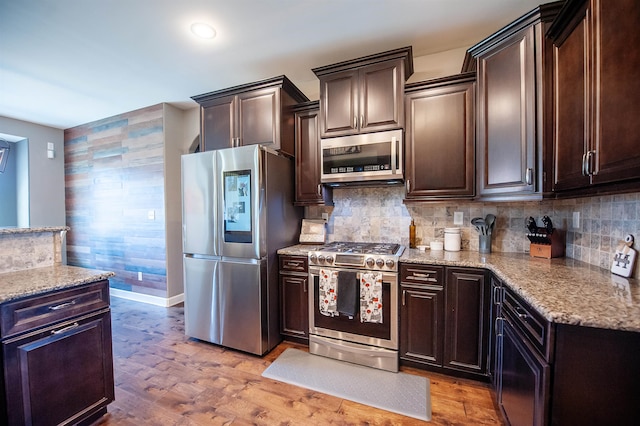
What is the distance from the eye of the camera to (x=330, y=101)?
2418 millimetres

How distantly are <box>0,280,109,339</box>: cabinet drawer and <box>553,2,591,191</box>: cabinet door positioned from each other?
109 inches

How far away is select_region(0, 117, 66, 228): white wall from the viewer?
403 cm

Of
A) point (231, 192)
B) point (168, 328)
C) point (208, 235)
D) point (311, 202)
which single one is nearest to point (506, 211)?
point (311, 202)

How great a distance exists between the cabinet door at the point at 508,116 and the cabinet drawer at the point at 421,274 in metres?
0.71

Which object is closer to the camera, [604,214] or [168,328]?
[604,214]

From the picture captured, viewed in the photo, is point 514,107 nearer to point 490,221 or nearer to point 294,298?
point 490,221

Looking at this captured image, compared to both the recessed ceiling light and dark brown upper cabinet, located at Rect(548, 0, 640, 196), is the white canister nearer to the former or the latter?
dark brown upper cabinet, located at Rect(548, 0, 640, 196)

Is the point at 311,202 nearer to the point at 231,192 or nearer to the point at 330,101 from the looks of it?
the point at 231,192

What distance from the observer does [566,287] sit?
1225mm

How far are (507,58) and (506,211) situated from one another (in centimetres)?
123

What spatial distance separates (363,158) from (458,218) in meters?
1.09

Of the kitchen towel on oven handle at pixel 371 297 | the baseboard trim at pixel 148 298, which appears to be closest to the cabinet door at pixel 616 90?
the kitchen towel on oven handle at pixel 371 297

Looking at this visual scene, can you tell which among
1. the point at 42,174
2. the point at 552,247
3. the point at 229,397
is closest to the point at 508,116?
the point at 552,247

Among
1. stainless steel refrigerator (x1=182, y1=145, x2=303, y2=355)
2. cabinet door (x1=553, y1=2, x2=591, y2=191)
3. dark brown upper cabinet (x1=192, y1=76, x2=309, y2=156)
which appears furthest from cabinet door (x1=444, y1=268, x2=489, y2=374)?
dark brown upper cabinet (x1=192, y1=76, x2=309, y2=156)
